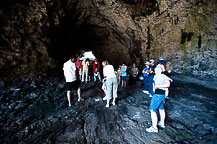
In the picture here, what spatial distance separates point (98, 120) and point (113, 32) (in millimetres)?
14109

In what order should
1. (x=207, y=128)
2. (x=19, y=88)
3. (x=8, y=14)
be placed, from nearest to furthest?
(x=207, y=128), (x=19, y=88), (x=8, y=14)

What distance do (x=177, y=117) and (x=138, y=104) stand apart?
155 centimetres

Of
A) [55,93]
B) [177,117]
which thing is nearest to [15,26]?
[55,93]

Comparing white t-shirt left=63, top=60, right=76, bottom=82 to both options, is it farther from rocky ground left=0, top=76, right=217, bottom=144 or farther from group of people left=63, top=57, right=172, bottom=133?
rocky ground left=0, top=76, right=217, bottom=144

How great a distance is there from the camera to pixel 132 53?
53.1 feet

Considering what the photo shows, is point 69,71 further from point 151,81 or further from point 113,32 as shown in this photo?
point 113,32

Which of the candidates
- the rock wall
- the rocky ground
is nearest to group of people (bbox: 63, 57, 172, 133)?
the rocky ground

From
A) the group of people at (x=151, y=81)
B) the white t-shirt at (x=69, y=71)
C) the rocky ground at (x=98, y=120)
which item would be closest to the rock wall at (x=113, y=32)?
the rocky ground at (x=98, y=120)

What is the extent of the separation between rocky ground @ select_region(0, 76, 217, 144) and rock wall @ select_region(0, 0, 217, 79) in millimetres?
4306

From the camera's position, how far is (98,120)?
3.76 meters

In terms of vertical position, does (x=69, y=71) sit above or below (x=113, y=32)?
below

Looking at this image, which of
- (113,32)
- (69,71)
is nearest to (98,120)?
(69,71)

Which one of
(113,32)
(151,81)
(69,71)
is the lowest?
(151,81)

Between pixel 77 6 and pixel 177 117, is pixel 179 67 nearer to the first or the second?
pixel 177 117
